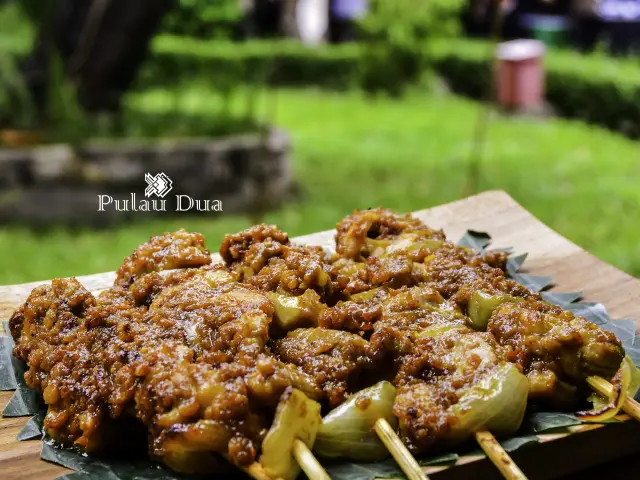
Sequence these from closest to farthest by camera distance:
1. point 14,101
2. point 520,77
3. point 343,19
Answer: point 14,101, point 520,77, point 343,19

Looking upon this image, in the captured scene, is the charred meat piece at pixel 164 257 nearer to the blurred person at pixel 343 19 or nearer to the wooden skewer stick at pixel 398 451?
the wooden skewer stick at pixel 398 451

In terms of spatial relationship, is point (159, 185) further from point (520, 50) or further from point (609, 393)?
point (520, 50)

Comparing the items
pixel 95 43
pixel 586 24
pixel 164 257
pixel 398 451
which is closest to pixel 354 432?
pixel 398 451

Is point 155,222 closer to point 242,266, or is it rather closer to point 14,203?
point 14,203

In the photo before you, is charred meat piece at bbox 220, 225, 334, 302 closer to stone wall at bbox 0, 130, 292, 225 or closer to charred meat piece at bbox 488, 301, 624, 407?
charred meat piece at bbox 488, 301, 624, 407

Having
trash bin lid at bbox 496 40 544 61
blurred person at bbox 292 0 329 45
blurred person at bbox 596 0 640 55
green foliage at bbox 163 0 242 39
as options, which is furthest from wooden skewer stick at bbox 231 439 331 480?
blurred person at bbox 292 0 329 45

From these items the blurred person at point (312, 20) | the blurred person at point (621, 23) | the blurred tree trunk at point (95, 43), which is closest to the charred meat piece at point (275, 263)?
the blurred tree trunk at point (95, 43)
